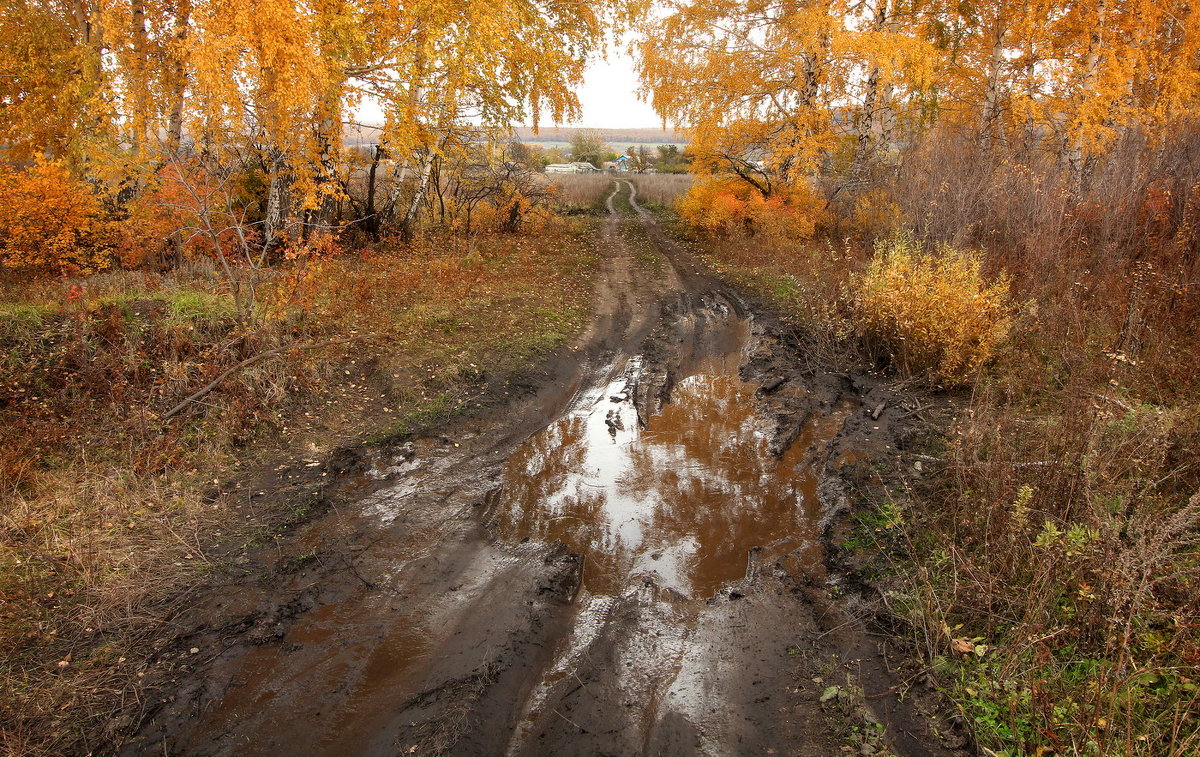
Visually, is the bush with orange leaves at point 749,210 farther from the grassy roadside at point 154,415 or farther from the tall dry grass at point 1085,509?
the grassy roadside at point 154,415

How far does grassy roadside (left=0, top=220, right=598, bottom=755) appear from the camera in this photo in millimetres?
Answer: 3732

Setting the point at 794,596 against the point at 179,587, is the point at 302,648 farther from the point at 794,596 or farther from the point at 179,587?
the point at 794,596

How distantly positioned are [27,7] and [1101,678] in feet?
63.9

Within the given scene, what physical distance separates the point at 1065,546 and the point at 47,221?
14511 millimetres

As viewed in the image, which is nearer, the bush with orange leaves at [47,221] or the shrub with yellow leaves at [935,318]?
the shrub with yellow leaves at [935,318]

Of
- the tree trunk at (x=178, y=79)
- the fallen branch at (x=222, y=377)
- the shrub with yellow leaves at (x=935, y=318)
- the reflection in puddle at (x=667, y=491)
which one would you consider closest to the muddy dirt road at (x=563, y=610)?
the reflection in puddle at (x=667, y=491)

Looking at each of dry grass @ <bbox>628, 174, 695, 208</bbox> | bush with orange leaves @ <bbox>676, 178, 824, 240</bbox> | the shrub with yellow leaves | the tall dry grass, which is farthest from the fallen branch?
dry grass @ <bbox>628, 174, 695, 208</bbox>

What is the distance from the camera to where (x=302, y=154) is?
33.9ft

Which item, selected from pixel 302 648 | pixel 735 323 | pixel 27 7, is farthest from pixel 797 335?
pixel 27 7

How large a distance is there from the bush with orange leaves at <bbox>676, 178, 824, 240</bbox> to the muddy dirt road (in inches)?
348

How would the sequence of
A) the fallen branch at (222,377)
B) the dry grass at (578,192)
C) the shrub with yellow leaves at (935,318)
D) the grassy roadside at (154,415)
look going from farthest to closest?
the dry grass at (578,192)
the shrub with yellow leaves at (935,318)
the fallen branch at (222,377)
the grassy roadside at (154,415)

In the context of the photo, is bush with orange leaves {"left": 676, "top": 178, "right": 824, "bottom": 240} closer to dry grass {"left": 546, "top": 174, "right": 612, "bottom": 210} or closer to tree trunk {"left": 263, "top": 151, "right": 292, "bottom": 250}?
dry grass {"left": 546, "top": 174, "right": 612, "bottom": 210}

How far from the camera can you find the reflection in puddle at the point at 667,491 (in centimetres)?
486

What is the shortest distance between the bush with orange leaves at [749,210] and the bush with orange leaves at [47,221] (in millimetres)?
13827
